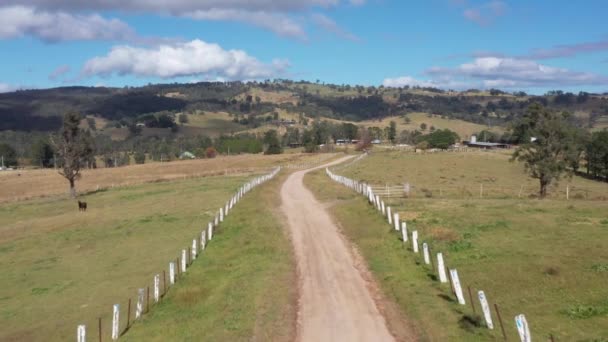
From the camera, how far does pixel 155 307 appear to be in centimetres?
2264

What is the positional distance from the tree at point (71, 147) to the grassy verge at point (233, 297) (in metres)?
47.9

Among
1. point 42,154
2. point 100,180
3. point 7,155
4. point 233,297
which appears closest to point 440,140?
point 100,180

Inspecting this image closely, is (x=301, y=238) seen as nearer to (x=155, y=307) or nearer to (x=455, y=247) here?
(x=455, y=247)

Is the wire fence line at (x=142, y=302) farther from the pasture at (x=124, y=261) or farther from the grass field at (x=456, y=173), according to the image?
the grass field at (x=456, y=173)

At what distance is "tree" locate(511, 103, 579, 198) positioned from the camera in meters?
53.8

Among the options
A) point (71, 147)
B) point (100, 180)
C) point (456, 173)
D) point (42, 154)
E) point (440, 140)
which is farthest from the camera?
point (440, 140)

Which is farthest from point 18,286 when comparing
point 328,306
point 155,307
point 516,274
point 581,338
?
point 581,338

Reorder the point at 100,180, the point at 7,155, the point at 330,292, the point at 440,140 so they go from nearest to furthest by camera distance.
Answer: the point at 330,292, the point at 100,180, the point at 7,155, the point at 440,140

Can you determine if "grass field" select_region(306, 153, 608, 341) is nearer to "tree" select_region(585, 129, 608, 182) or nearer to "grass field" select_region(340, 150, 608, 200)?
"grass field" select_region(340, 150, 608, 200)

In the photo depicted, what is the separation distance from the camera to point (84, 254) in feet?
122

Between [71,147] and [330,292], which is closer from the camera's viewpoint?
[330,292]

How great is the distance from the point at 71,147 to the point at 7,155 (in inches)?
5213

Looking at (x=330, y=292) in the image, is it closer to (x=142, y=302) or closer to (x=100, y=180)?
(x=142, y=302)

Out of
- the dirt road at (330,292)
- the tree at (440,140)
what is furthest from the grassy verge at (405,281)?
the tree at (440,140)
